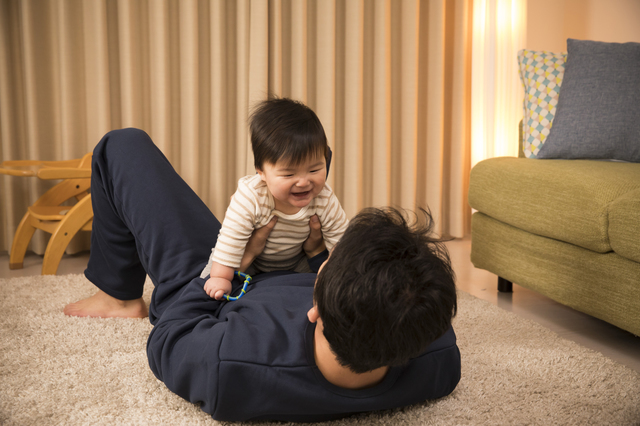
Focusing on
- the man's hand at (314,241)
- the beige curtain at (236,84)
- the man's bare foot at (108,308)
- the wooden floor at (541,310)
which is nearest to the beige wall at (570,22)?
the beige curtain at (236,84)

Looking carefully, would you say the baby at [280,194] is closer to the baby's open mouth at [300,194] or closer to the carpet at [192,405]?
Answer: the baby's open mouth at [300,194]

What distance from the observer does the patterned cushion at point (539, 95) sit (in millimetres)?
1940

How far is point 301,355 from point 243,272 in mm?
438

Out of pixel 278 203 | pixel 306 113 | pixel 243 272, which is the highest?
pixel 306 113

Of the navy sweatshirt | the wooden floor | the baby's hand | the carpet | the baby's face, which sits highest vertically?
the baby's face

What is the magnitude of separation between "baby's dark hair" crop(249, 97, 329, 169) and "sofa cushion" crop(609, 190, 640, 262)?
827 mm

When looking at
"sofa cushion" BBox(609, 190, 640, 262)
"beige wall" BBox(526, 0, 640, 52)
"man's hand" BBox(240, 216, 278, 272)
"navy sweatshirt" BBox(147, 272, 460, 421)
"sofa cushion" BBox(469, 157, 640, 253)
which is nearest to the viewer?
"navy sweatshirt" BBox(147, 272, 460, 421)

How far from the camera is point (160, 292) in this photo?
44.1 inches

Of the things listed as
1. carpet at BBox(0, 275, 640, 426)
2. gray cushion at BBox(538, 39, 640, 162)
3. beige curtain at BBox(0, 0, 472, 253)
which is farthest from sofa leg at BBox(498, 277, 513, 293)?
beige curtain at BBox(0, 0, 472, 253)

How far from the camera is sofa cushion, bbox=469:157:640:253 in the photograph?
1.42 m

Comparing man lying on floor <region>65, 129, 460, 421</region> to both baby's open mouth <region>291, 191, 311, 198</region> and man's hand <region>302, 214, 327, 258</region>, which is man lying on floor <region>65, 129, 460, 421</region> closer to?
man's hand <region>302, 214, 327, 258</region>

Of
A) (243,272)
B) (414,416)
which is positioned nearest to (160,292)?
(243,272)

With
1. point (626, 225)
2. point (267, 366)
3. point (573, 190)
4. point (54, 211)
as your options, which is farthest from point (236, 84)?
point (267, 366)

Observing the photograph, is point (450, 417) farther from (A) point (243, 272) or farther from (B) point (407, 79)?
(B) point (407, 79)
